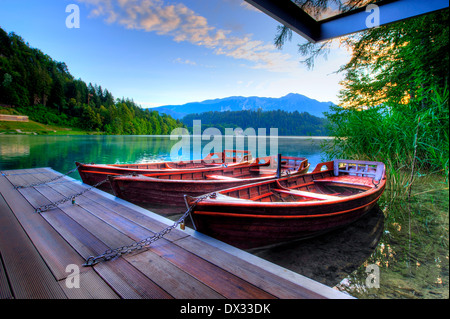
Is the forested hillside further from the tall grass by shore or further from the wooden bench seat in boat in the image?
Answer: the wooden bench seat in boat

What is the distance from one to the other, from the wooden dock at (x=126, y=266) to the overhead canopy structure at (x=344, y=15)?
2.95 m

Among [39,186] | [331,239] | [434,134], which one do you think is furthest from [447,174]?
[39,186]

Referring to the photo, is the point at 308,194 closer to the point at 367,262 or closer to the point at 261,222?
the point at 367,262

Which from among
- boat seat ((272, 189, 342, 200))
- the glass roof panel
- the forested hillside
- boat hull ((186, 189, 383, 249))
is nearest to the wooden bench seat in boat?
boat seat ((272, 189, 342, 200))

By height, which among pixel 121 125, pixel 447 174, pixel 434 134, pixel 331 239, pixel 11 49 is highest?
pixel 11 49

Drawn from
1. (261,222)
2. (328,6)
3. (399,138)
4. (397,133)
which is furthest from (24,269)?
(397,133)

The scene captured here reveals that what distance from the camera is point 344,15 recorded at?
297cm

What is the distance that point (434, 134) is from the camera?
1.59 meters

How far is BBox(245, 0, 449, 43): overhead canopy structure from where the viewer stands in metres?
2.22

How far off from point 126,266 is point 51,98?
347ft

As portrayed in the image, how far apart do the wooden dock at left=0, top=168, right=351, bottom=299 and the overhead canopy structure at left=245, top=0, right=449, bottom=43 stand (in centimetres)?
295
